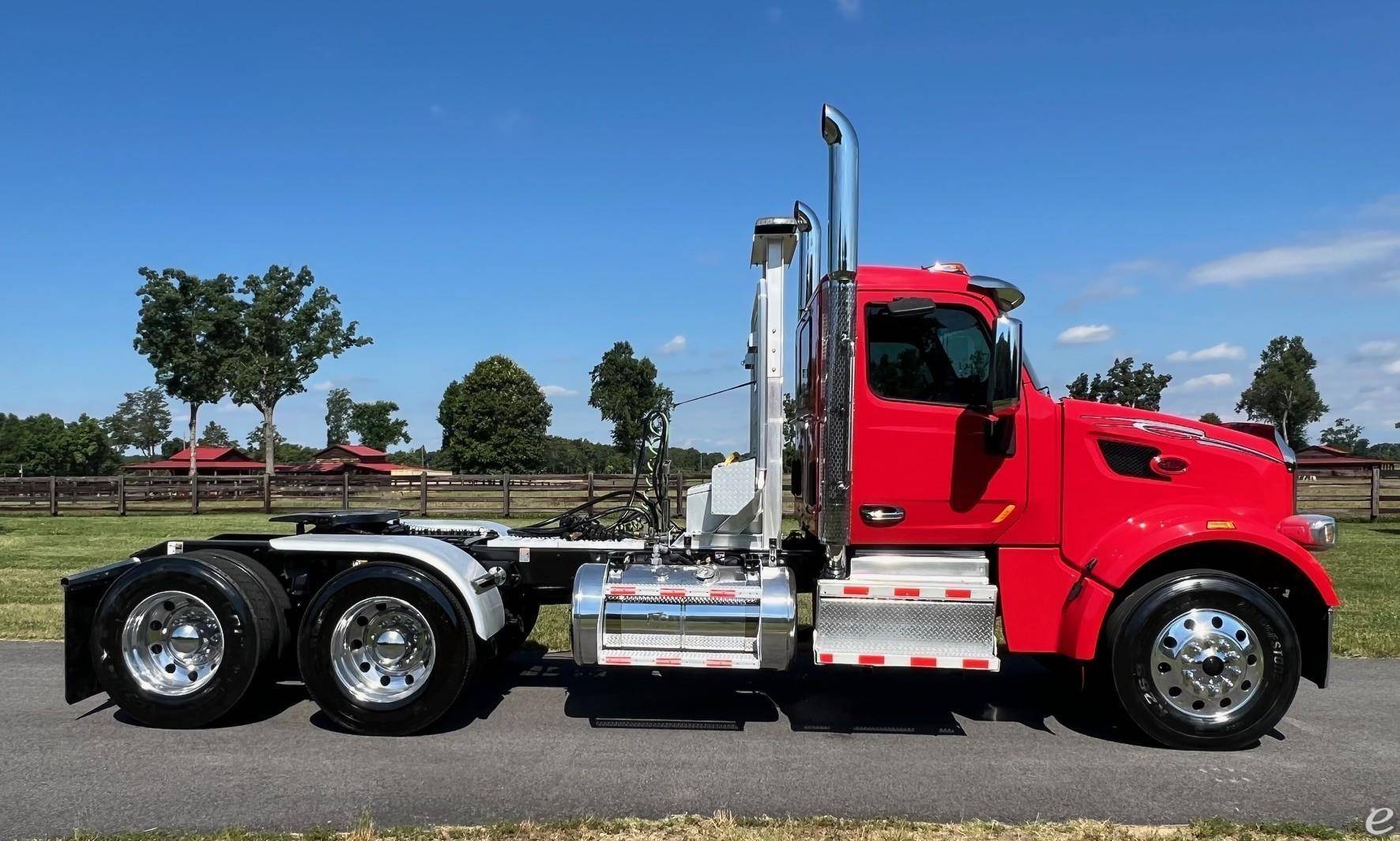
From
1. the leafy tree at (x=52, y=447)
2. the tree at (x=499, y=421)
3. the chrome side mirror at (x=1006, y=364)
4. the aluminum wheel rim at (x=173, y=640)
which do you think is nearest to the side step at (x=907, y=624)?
the chrome side mirror at (x=1006, y=364)

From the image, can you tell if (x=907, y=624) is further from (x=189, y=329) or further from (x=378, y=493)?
(x=189, y=329)

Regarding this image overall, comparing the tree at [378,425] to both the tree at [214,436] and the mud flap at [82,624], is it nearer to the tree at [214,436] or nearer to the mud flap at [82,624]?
the tree at [214,436]

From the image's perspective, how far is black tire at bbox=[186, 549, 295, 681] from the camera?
588 centimetres

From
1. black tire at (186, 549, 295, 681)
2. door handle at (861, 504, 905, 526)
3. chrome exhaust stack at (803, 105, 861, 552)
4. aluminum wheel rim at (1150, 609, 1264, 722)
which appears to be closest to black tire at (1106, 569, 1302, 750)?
aluminum wheel rim at (1150, 609, 1264, 722)

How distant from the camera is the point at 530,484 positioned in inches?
975

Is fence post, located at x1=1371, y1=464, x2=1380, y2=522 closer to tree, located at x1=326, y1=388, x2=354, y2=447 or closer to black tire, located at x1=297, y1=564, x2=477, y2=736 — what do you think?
black tire, located at x1=297, y1=564, x2=477, y2=736

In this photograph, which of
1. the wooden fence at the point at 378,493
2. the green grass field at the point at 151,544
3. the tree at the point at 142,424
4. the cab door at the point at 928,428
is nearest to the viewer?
the cab door at the point at 928,428

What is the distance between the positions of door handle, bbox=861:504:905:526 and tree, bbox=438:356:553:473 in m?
53.1

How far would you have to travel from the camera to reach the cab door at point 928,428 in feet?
18.8

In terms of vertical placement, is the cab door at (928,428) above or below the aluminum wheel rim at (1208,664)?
above

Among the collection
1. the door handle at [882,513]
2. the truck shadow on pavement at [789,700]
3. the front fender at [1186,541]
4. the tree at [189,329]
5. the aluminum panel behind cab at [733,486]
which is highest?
the tree at [189,329]

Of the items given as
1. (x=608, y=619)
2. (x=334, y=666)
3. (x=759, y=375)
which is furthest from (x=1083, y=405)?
(x=334, y=666)

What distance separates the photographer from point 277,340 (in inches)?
1641

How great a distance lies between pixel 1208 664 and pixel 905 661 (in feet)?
5.62
